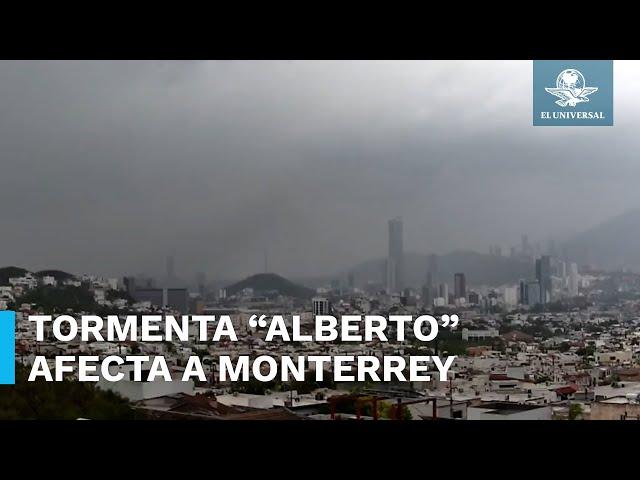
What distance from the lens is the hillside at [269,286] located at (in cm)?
430

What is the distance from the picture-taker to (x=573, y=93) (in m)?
4.01

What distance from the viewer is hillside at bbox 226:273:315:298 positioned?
430cm

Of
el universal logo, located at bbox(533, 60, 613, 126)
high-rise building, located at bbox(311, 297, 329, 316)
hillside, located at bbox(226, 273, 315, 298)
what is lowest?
high-rise building, located at bbox(311, 297, 329, 316)

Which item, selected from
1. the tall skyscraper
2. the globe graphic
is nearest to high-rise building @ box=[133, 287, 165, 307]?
the tall skyscraper

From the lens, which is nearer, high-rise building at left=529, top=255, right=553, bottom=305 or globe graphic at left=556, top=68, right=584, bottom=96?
globe graphic at left=556, top=68, right=584, bottom=96

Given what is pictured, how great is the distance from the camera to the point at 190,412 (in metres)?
3.85

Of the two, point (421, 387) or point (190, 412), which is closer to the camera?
point (190, 412)

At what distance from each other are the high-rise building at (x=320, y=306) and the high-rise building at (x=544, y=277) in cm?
A: 130

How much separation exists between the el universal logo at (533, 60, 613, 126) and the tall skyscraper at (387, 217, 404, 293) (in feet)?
3.32

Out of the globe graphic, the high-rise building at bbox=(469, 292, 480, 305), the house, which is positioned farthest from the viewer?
the high-rise building at bbox=(469, 292, 480, 305)

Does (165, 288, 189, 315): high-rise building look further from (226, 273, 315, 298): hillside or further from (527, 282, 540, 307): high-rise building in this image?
(527, 282, 540, 307): high-rise building
